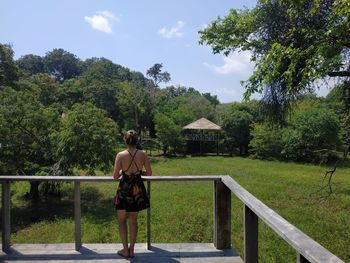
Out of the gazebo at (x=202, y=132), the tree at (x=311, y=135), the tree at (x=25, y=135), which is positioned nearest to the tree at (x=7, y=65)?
the gazebo at (x=202, y=132)

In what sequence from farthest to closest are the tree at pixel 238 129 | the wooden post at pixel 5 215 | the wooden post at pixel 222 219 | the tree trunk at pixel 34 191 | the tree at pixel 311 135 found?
the tree at pixel 238 129
the tree at pixel 311 135
the tree trunk at pixel 34 191
the wooden post at pixel 222 219
the wooden post at pixel 5 215

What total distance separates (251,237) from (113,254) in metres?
1.67

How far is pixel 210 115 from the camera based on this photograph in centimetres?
4591

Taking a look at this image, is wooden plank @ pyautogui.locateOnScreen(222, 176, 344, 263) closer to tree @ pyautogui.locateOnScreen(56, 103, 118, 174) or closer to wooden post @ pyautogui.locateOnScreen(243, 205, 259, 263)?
wooden post @ pyautogui.locateOnScreen(243, 205, 259, 263)

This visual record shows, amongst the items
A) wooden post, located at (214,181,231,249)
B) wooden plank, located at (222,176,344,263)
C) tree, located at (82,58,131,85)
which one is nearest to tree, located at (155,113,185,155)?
wooden post, located at (214,181,231,249)

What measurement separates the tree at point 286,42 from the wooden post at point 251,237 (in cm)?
289

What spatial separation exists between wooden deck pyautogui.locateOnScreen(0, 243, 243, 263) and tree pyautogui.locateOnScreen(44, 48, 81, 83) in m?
91.6

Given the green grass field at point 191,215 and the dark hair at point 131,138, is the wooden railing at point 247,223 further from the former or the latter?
the green grass field at point 191,215

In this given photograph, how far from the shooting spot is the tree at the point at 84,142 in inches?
498

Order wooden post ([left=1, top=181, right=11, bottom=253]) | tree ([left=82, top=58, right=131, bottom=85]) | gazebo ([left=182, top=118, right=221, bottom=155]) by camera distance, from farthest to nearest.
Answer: tree ([left=82, top=58, right=131, bottom=85]), gazebo ([left=182, top=118, right=221, bottom=155]), wooden post ([left=1, top=181, right=11, bottom=253])

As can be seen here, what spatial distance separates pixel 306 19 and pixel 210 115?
126 ft

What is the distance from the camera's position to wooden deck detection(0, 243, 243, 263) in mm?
3920

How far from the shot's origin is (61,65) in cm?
9244

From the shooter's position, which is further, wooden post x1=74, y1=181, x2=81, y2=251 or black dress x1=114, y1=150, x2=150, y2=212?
wooden post x1=74, y1=181, x2=81, y2=251
